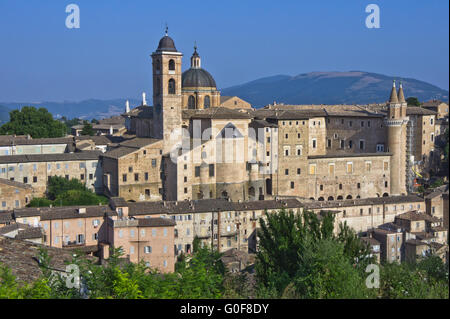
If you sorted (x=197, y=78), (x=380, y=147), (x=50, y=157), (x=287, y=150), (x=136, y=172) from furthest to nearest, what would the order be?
(x=380, y=147), (x=197, y=78), (x=287, y=150), (x=50, y=157), (x=136, y=172)

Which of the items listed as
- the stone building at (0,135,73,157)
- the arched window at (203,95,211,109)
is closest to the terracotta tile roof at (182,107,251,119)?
the arched window at (203,95,211,109)

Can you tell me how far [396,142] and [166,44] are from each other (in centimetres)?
2060

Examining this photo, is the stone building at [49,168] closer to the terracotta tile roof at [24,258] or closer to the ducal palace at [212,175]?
the ducal palace at [212,175]

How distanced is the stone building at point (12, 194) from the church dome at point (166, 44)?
1363 cm

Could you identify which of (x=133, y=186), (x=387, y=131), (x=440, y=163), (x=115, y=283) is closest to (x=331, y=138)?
(x=387, y=131)

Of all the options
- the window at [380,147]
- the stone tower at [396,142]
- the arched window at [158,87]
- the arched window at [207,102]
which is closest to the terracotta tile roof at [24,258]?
the arched window at [158,87]

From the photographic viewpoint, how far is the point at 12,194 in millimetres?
37688

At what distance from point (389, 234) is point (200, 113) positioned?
16.2 m

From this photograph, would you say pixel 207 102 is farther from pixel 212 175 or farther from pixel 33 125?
pixel 33 125

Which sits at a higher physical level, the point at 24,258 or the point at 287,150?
the point at 287,150

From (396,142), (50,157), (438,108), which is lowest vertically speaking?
(50,157)

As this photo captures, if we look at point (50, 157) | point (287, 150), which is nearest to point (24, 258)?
point (50, 157)

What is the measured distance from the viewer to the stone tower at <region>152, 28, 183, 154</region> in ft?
137

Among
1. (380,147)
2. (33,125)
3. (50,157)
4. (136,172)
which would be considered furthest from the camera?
(33,125)
